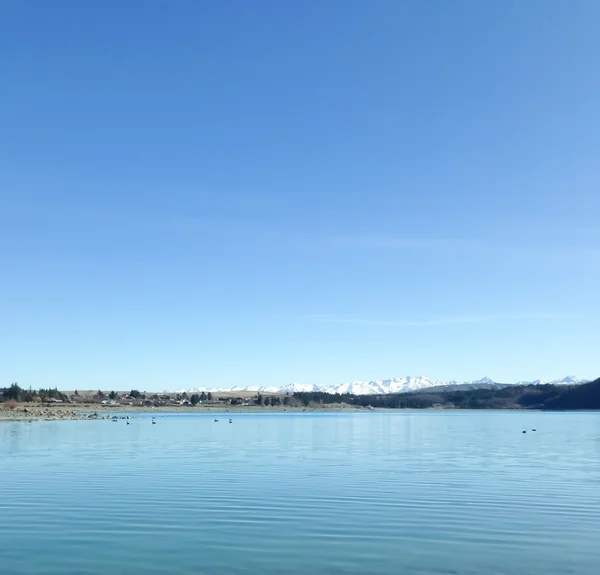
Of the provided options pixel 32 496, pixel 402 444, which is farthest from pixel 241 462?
pixel 402 444

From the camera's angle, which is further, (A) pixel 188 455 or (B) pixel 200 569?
(A) pixel 188 455

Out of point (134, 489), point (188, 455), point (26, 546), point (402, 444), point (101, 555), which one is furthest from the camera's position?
point (402, 444)

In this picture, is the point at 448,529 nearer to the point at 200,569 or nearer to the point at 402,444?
the point at 200,569

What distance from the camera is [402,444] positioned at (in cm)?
6341

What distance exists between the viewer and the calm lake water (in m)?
17.2

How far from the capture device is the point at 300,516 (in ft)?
78.5

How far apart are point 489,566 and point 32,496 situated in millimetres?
19570

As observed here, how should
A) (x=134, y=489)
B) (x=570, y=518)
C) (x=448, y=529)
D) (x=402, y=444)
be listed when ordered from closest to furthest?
(x=448, y=529), (x=570, y=518), (x=134, y=489), (x=402, y=444)

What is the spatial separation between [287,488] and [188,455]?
68.9ft

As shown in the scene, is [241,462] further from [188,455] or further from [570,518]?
[570,518]

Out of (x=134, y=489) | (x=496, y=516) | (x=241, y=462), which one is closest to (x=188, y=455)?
(x=241, y=462)

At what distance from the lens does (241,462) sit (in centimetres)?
4444

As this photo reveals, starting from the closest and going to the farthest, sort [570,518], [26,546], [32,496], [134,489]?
[26,546] → [570,518] → [32,496] → [134,489]

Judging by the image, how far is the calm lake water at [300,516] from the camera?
56.5 ft
